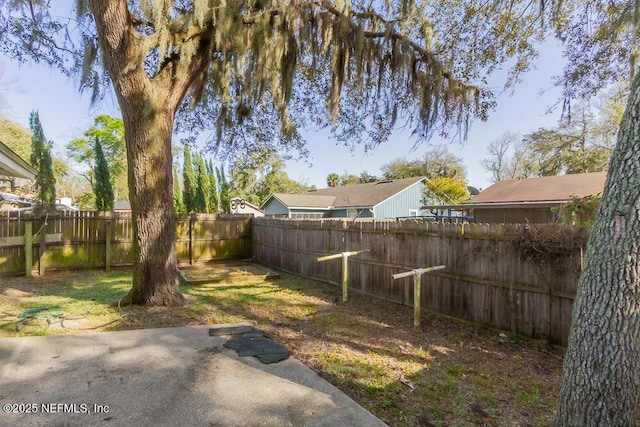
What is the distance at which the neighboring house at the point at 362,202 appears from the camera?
21047mm

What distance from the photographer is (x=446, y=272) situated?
16.2 feet

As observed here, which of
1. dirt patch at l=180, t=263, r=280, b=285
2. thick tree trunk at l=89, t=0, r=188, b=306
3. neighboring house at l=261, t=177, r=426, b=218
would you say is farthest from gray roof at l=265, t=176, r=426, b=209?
thick tree trunk at l=89, t=0, r=188, b=306

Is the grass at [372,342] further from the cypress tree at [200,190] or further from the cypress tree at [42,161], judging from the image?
the cypress tree at [200,190]

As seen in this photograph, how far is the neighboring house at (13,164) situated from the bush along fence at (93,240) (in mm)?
2517

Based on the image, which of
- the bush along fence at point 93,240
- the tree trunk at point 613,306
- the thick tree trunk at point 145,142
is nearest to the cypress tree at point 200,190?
the bush along fence at point 93,240

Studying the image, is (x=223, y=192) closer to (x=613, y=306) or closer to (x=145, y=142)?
(x=145, y=142)

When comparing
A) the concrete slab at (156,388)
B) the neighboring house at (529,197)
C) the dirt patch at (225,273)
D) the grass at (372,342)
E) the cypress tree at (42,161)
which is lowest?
the grass at (372,342)

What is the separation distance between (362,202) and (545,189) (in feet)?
36.5

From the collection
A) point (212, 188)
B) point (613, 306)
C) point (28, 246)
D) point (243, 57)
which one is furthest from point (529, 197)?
point (28, 246)

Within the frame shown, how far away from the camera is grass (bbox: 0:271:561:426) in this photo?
105 inches

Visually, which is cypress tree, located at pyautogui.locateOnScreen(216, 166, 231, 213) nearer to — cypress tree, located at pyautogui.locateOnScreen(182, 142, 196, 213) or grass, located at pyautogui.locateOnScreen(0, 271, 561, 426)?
cypress tree, located at pyautogui.locateOnScreen(182, 142, 196, 213)

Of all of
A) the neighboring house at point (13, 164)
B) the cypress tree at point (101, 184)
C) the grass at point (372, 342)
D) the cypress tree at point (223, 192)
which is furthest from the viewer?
the cypress tree at point (223, 192)

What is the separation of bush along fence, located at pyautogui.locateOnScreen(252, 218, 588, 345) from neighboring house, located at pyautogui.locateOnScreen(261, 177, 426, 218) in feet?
44.5

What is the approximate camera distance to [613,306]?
1.82 meters
